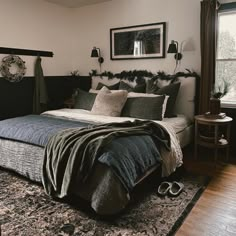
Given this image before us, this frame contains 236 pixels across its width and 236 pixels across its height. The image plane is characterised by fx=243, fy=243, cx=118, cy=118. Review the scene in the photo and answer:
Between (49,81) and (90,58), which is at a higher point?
(90,58)

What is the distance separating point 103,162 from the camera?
194 centimetres

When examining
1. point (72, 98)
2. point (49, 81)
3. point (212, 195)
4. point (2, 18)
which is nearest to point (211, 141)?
point (212, 195)

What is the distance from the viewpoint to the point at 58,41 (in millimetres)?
4559

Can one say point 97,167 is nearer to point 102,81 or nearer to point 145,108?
point 145,108

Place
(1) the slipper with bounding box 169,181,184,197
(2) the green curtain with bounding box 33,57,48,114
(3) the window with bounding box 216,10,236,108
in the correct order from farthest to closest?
(2) the green curtain with bounding box 33,57,48,114
(3) the window with bounding box 216,10,236,108
(1) the slipper with bounding box 169,181,184,197

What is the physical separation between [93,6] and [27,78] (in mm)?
1805

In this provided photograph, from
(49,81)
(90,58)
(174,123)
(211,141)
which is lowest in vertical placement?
(211,141)

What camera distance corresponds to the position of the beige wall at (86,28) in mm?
3633

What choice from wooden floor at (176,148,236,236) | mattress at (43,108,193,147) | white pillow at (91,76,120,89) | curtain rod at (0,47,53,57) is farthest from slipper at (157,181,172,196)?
curtain rod at (0,47,53,57)

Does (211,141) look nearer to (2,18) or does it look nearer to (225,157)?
(225,157)

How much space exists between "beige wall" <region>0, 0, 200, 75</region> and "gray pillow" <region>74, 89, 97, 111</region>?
80 centimetres

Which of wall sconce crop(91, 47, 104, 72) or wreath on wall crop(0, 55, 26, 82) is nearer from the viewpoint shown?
wreath on wall crop(0, 55, 26, 82)

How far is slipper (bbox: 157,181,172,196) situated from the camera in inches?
94.4

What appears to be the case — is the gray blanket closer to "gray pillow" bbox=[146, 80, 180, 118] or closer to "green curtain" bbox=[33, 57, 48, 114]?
"green curtain" bbox=[33, 57, 48, 114]
